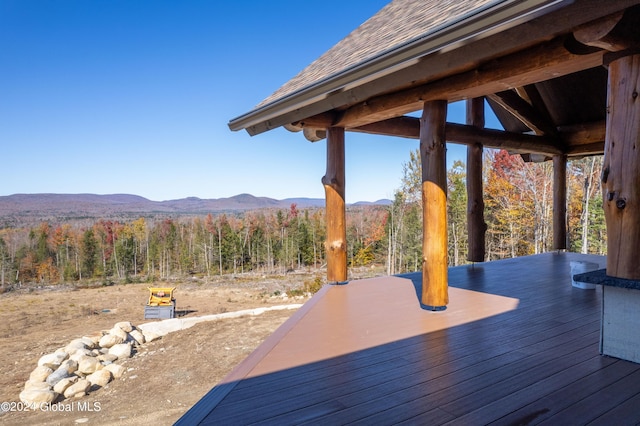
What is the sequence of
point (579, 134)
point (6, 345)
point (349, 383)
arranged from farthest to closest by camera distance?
point (6, 345) < point (579, 134) < point (349, 383)

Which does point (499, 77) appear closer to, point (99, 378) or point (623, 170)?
point (623, 170)

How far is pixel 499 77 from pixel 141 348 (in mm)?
14524

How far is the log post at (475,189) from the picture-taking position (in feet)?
18.3

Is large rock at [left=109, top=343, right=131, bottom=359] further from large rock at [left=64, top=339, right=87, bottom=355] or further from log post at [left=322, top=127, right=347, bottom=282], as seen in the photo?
log post at [left=322, top=127, right=347, bottom=282]

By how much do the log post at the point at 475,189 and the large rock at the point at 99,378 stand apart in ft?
33.9

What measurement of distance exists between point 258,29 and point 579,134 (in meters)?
20.2

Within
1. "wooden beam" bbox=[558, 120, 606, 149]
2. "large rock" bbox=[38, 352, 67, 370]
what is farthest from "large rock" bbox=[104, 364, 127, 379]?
"wooden beam" bbox=[558, 120, 606, 149]

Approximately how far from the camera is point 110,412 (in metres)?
8.16

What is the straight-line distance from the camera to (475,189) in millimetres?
5613

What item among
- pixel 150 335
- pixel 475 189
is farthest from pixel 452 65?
pixel 150 335


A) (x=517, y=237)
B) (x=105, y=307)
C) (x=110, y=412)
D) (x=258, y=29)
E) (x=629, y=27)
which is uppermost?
(x=258, y=29)

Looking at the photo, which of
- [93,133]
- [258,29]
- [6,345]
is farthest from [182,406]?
[93,133]

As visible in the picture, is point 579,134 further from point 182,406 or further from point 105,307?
point 105,307

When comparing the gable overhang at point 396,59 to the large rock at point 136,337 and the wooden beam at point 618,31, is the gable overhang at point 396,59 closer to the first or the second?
the wooden beam at point 618,31
